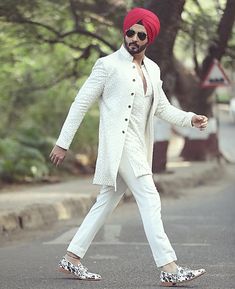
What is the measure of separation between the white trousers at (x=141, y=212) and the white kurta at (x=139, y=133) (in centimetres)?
5

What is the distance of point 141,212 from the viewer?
5957 mm

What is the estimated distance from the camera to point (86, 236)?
6.21 m

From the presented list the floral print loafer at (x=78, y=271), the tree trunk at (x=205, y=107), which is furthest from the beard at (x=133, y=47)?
the tree trunk at (x=205, y=107)

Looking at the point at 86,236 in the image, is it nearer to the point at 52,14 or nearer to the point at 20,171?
the point at 20,171

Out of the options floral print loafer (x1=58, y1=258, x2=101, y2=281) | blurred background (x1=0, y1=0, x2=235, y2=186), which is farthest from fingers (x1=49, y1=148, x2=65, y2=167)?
blurred background (x1=0, y1=0, x2=235, y2=186)

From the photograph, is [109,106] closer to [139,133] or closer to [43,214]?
[139,133]

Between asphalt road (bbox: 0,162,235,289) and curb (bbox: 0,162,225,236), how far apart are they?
0.87 feet

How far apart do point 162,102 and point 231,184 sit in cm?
990

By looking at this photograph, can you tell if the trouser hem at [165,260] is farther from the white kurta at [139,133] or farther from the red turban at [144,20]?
the red turban at [144,20]

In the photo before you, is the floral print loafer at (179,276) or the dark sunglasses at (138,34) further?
the dark sunglasses at (138,34)

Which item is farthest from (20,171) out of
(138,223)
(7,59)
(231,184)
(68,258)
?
(68,258)

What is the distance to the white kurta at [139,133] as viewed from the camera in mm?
6004

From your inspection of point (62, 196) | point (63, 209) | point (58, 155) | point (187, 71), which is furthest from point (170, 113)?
point (187, 71)

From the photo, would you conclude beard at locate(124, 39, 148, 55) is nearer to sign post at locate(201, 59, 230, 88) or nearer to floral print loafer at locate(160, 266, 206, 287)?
floral print loafer at locate(160, 266, 206, 287)
